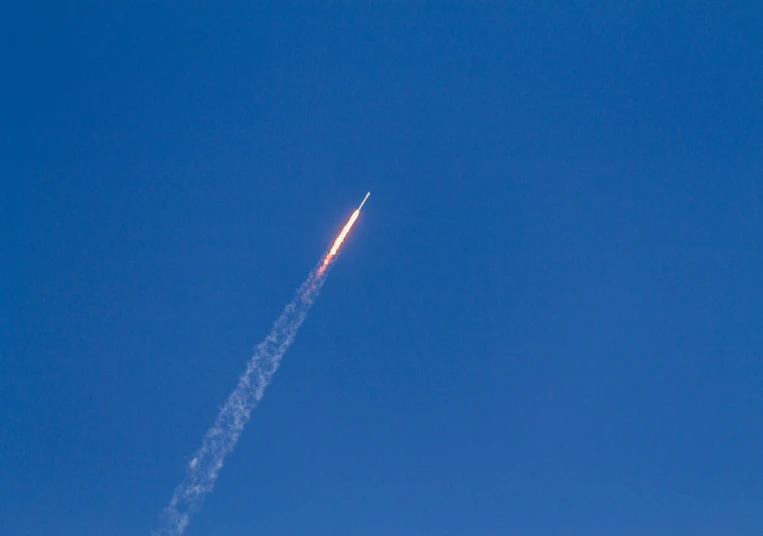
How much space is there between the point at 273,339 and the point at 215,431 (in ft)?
12.1

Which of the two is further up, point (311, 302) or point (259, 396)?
point (311, 302)

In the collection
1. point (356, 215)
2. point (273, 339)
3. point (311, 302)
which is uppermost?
point (356, 215)

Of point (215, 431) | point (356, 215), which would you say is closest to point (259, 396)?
point (215, 431)

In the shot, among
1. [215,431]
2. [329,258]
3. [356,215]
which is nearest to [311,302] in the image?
[329,258]

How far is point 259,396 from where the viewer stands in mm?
26500

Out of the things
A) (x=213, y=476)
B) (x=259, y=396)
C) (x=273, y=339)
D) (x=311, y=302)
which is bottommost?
(x=213, y=476)

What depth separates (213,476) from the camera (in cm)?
2591

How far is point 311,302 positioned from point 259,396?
376 centimetres

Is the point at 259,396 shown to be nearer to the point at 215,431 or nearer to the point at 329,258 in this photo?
the point at 215,431

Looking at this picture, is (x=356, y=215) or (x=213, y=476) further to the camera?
(x=356, y=215)

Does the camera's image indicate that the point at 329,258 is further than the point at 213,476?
Yes

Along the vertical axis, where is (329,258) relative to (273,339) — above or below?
above

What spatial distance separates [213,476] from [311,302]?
6788 millimetres

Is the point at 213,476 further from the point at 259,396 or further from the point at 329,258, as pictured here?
the point at 329,258
